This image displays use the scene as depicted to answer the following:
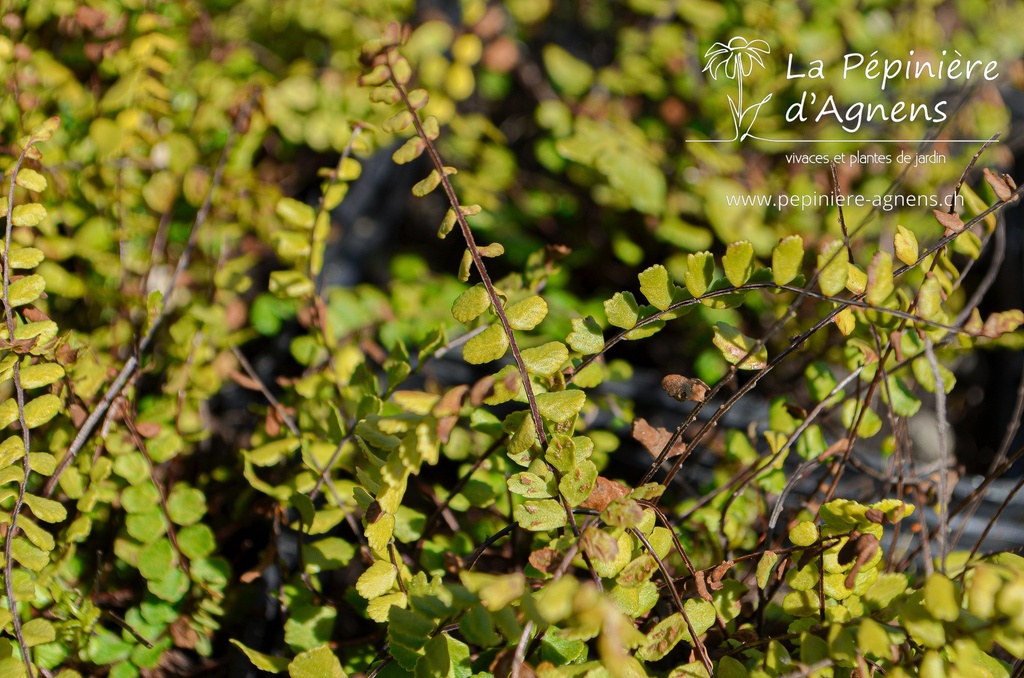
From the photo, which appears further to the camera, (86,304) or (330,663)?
(86,304)

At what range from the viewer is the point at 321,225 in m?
1.10

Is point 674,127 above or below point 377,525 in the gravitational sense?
above

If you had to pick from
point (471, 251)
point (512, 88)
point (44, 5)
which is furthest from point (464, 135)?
point (471, 251)

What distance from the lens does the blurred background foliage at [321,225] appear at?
968 millimetres

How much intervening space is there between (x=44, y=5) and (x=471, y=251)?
3.41ft

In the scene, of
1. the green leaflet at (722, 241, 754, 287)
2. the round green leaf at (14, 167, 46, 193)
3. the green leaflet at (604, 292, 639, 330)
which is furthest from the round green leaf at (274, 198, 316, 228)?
the green leaflet at (722, 241, 754, 287)

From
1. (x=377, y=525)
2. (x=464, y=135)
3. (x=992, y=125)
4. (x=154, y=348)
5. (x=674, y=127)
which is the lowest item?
(x=154, y=348)

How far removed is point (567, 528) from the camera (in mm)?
785

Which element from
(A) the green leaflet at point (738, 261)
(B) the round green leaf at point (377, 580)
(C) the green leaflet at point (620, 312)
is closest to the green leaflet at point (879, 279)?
(A) the green leaflet at point (738, 261)

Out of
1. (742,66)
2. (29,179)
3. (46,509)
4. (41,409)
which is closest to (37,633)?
(46,509)

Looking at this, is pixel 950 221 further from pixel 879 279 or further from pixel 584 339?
pixel 584 339

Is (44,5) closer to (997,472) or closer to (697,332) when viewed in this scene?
(697,332)

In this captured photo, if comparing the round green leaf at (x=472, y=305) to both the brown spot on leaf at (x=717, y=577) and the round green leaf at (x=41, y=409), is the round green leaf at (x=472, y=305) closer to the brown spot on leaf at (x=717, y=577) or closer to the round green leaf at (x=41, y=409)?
the brown spot on leaf at (x=717, y=577)

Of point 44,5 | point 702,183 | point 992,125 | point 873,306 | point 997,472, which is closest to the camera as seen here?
point 873,306
